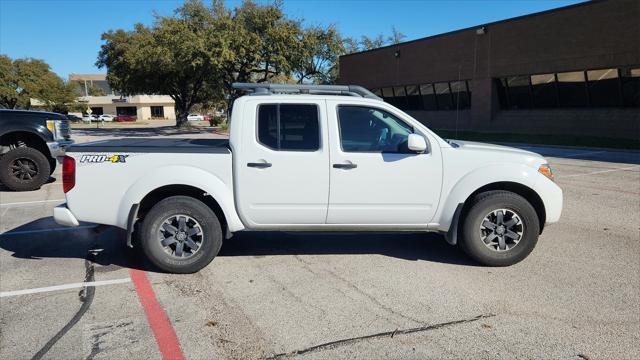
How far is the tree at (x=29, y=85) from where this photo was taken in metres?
61.4

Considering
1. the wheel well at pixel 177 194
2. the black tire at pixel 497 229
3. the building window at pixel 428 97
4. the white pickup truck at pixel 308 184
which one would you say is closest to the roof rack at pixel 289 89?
the white pickup truck at pixel 308 184

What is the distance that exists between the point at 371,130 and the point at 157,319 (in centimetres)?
272

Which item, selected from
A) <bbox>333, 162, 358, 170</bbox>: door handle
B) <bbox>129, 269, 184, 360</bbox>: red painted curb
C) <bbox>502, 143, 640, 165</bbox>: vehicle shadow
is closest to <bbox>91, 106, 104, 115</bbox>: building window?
<bbox>502, 143, 640, 165</bbox>: vehicle shadow

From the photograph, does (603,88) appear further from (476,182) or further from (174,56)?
(174,56)

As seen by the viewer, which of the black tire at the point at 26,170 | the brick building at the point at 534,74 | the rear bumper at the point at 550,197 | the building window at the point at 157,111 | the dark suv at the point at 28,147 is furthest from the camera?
the building window at the point at 157,111

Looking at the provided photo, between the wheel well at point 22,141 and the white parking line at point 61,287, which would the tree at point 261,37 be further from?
the white parking line at point 61,287

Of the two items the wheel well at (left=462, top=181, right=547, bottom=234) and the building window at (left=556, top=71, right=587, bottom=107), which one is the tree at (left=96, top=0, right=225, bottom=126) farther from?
the wheel well at (left=462, top=181, right=547, bottom=234)

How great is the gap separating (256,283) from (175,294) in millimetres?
758

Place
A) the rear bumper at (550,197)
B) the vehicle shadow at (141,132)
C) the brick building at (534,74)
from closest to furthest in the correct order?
the rear bumper at (550,197) < the brick building at (534,74) < the vehicle shadow at (141,132)

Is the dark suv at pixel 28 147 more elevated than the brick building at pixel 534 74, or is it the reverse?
the brick building at pixel 534 74

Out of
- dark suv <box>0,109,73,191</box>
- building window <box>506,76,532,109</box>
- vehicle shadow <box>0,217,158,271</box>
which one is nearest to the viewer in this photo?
vehicle shadow <box>0,217,158,271</box>

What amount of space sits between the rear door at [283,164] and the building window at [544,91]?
80.0 ft

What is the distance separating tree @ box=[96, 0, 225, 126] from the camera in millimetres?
30672

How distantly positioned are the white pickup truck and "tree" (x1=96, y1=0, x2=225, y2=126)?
86.2 ft
